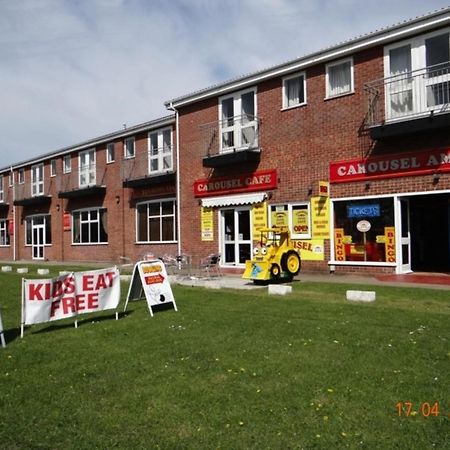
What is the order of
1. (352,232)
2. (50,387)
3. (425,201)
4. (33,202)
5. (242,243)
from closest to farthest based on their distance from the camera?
1. (50,387)
2. (352,232)
3. (425,201)
4. (242,243)
5. (33,202)

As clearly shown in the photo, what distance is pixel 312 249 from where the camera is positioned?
16.3 metres

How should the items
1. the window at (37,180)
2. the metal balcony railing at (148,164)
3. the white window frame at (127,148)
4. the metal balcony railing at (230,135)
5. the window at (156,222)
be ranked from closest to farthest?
the metal balcony railing at (230,135) → the window at (156,222) → the metal balcony railing at (148,164) → the white window frame at (127,148) → the window at (37,180)

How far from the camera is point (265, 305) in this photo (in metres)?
9.88

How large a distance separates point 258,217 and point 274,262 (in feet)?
14.5

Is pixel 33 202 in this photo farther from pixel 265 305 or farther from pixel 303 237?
pixel 265 305

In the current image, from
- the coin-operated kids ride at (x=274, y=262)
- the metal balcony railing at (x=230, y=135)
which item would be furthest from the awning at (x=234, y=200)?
the coin-operated kids ride at (x=274, y=262)

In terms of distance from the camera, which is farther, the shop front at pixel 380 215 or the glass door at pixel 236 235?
the glass door at pixel 236 235

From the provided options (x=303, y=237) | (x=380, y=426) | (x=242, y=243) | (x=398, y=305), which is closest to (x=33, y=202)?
(x=242, y=243)

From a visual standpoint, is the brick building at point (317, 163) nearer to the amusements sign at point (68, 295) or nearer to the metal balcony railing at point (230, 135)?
the metal balcony railing at point (230, 135)

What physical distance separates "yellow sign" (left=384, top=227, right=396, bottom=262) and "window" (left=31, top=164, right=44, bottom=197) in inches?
888

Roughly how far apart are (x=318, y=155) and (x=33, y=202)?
2081cm

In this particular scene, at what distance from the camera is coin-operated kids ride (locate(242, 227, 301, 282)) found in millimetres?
13461

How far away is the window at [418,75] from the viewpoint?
13.6m

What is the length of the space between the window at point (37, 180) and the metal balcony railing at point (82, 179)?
2463 millimetres
